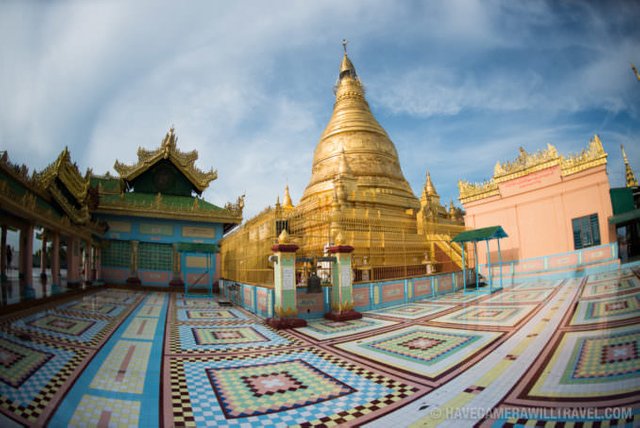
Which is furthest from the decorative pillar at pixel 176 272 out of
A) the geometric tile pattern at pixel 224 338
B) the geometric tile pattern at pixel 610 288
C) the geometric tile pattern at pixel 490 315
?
the geometric tile pattern at pixel 610 288

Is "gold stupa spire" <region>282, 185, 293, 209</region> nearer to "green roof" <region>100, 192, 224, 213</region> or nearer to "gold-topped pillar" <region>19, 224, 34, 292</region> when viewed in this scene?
"green roof" <region>100, 192, 224, 213</region>

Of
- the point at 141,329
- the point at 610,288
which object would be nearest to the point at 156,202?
the point at 141,329

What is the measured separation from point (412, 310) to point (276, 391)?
6361 mm

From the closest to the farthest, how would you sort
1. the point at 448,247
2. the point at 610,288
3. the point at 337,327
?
the point at 337,327 < the point at 610,288 < the point at 448,247

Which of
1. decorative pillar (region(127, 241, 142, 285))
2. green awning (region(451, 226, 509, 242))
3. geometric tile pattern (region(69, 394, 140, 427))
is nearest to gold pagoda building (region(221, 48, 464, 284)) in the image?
green awning (region(451, 226, 509, 242))

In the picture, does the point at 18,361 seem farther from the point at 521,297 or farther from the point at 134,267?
the point at 134,267

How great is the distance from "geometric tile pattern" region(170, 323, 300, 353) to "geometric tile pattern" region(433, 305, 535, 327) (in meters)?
3.89

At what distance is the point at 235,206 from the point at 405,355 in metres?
15.9

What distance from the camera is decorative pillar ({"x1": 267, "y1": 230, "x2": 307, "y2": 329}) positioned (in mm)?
7480

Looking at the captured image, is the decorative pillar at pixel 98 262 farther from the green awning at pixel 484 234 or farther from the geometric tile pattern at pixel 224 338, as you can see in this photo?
the green awning at pixel 484 234

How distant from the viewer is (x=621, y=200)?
40.3 feet

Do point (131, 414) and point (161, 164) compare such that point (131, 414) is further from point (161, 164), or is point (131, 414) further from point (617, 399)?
point (161, 164)

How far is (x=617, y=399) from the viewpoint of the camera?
8.79 feet

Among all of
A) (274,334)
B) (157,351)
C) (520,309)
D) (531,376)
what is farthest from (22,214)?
(520,309)
